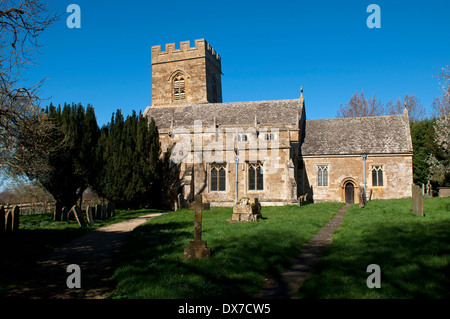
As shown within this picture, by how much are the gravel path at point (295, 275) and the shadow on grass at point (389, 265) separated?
0.25 meters

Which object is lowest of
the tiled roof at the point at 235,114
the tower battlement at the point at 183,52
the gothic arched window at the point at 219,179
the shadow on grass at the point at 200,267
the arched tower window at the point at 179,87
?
the shadow on grass at the point at 200,267

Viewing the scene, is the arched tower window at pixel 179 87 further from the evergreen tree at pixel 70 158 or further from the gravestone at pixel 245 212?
the gravestone at pixel 245 212

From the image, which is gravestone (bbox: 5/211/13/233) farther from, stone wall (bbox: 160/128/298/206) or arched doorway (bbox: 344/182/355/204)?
arched doorway (bbox: 344/182/355/204)

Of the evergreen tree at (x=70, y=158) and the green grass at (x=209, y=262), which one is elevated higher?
the evergreen tree at (x=70, y=158)

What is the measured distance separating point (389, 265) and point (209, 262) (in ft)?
11.2

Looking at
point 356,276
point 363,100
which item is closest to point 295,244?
point 356,276

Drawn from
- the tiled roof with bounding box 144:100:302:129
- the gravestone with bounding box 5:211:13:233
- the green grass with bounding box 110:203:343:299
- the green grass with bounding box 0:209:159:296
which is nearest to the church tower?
the tiled roof with bounding box 144:100:302:129

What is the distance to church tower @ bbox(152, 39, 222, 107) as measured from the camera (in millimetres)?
34156

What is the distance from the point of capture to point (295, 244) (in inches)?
362

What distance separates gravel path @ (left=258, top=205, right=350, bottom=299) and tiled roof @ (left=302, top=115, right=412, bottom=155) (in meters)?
18.4

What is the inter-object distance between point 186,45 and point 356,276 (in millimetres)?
32586

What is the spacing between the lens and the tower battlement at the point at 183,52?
34531mm

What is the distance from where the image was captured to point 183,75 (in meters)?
34.8

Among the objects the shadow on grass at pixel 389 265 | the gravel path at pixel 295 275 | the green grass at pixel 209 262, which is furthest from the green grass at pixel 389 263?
the green grass at pixel 209 262
